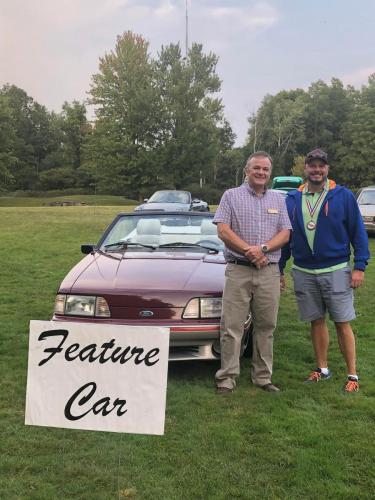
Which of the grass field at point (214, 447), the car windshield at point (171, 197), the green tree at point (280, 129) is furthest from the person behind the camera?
the green tree at point (280, 129)

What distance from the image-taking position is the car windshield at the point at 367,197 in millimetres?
16719

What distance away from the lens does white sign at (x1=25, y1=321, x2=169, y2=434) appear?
2.62 metres

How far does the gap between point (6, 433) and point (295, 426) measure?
196 centimetres

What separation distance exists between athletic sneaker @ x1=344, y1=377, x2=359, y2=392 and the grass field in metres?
0.08

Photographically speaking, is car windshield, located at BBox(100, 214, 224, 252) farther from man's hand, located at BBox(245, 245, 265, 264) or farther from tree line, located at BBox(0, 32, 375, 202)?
tree line, located at BBox(0, 32, 375, 202)

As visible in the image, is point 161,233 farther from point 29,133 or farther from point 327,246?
point 29,133

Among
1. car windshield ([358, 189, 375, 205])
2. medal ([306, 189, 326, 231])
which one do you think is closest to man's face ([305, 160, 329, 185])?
medal ([306, 189, 326, 231])

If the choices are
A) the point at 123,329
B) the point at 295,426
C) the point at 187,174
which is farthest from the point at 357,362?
the point at 187,174

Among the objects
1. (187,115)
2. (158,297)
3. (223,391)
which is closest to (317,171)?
(158,297)

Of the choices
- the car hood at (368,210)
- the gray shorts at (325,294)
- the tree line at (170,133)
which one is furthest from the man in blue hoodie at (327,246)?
the tree line at (170,133)

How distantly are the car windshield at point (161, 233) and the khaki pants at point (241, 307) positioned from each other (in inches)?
53.6

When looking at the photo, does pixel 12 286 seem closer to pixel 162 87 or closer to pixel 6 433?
pixel 6 433

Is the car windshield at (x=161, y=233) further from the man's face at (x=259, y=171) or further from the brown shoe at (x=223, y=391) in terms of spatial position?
the brown shoe at (x=223, y=391)

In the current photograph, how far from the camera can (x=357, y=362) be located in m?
5.05
